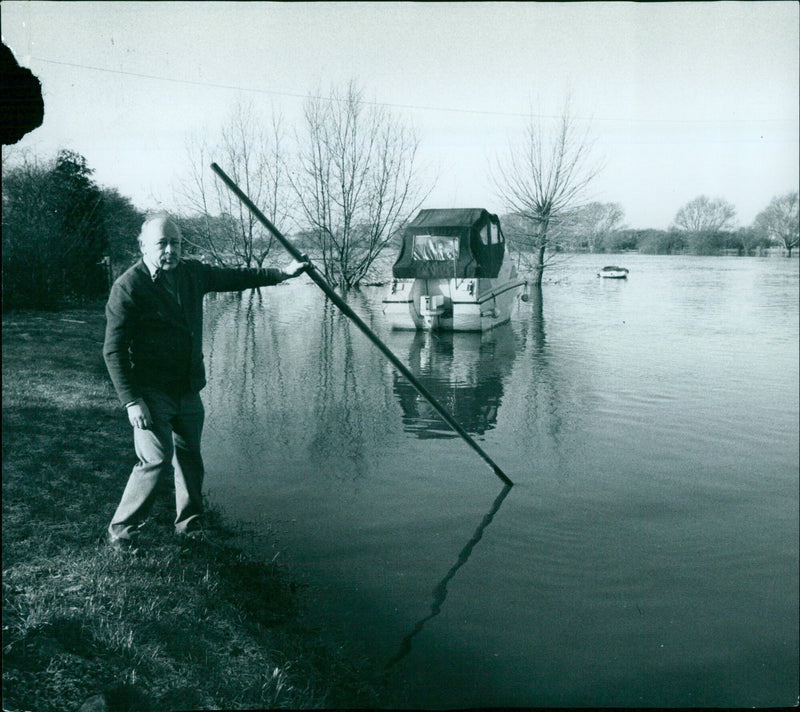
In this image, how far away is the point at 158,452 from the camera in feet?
13.9

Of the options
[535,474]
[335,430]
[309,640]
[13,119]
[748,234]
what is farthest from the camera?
[748,234]

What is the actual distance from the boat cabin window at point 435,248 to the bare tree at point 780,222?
774 centimetres

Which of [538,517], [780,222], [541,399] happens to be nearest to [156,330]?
[538,517]

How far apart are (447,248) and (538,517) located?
48.9 feet

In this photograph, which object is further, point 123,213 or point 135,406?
point 123,213

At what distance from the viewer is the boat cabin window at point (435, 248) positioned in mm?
20250

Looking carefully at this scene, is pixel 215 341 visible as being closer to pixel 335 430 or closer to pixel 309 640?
pixel 335 430

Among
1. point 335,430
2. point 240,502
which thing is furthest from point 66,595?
point 335,430

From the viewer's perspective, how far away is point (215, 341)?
1753 centimetres

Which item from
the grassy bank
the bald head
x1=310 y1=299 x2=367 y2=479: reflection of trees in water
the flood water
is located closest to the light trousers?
the grassy bank

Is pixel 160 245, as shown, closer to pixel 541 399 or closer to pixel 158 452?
pixel 158 452

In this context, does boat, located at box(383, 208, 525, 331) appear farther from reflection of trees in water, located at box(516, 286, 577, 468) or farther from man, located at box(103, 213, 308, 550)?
man, located at box(103, 213, 308, 550)

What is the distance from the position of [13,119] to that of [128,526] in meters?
3.15

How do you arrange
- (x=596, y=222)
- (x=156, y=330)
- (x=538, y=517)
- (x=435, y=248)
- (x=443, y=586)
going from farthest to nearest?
(x=596, y=222)
(x=435, y=248)
(x=538, y=517)
(x=443, y=586)
(x=156, y=330)
